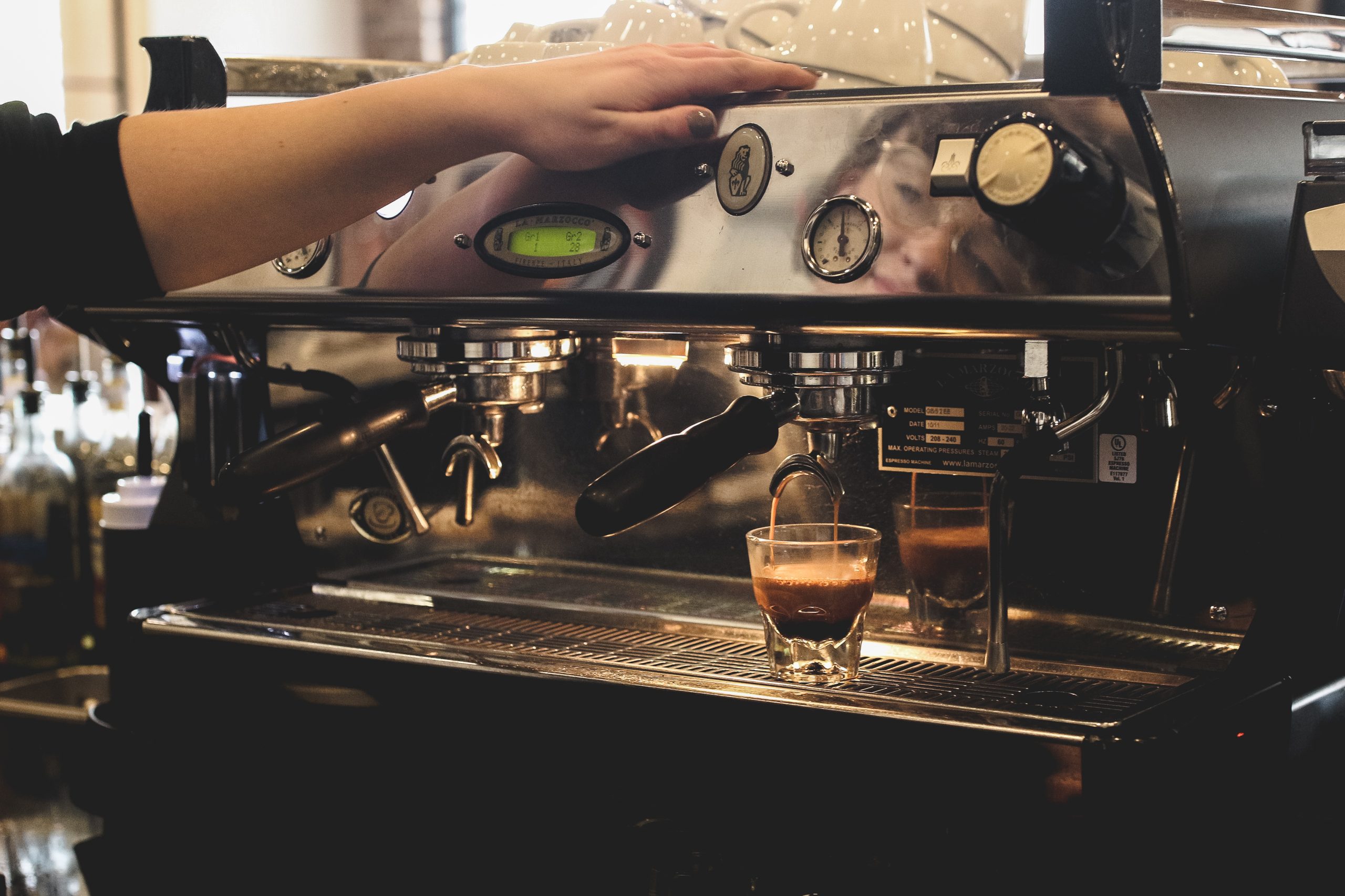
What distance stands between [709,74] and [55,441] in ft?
4.30

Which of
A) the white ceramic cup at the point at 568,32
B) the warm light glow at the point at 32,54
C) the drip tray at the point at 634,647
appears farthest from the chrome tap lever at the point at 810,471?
the warm light glow at the point at 32,54

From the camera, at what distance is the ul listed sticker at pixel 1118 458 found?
814 mm

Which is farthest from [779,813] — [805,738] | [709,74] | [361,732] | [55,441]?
[55,441]

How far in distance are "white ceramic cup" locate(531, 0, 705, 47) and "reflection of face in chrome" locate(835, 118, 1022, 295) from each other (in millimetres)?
226

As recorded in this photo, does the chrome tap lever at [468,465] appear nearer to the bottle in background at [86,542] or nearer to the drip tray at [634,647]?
the drip tray at [634,647]

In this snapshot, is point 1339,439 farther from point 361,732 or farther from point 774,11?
point 361,732

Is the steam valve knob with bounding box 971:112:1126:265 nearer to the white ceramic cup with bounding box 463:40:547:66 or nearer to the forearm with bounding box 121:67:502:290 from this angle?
the forearm with bounding box 121:67:502:290

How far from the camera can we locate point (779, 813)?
0.74 m

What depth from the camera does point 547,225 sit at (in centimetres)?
79

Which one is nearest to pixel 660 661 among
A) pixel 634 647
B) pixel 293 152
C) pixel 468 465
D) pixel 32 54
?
pixel 634 647

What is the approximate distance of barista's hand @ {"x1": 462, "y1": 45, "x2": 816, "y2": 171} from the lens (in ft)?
2.42

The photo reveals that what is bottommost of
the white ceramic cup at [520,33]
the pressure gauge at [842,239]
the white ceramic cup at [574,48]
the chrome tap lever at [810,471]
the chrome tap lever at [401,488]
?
the chrome tap lever at [401,488]

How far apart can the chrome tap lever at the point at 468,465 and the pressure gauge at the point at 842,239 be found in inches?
13.4

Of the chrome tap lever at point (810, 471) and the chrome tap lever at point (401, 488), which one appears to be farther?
the chrome tap lever at point (401, 488)
